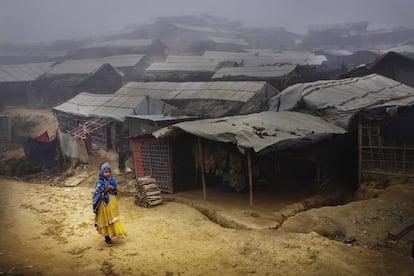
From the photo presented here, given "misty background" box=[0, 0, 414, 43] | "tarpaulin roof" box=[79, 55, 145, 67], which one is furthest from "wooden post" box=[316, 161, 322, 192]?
"misty background" box=[0, 0, 414, 43]

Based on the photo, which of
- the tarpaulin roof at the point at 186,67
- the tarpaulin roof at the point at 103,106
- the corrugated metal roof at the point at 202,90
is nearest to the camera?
the tarpaulin roof at the point at 103,106

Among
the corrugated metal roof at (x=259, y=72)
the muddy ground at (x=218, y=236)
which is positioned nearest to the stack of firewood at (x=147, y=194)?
the muddy ground at (x=218, y=236)

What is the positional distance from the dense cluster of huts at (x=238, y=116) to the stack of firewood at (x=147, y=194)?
1.20 m

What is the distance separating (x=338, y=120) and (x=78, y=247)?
8507 mm

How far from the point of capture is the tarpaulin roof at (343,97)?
1251cm

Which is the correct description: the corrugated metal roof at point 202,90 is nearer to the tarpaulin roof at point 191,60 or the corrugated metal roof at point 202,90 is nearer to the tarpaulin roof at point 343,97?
the tarpaulin roof at point 343,97

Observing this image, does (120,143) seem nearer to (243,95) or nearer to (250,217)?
(243,95)

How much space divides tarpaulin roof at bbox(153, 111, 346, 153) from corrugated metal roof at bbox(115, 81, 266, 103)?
19.9ft

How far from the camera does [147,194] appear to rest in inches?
413

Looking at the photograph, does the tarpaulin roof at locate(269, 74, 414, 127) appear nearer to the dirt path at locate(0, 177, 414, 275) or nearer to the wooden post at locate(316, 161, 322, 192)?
the wooden post at locate(316, 161, 322, 192)

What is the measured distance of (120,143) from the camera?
17688 mm

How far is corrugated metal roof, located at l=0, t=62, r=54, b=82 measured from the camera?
92.3 ft

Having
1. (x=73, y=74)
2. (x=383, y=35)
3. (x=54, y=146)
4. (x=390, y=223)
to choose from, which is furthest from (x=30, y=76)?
(x=383, y=35)

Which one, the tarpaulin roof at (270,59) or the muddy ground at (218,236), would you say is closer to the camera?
the muddy ground at (218,236)
